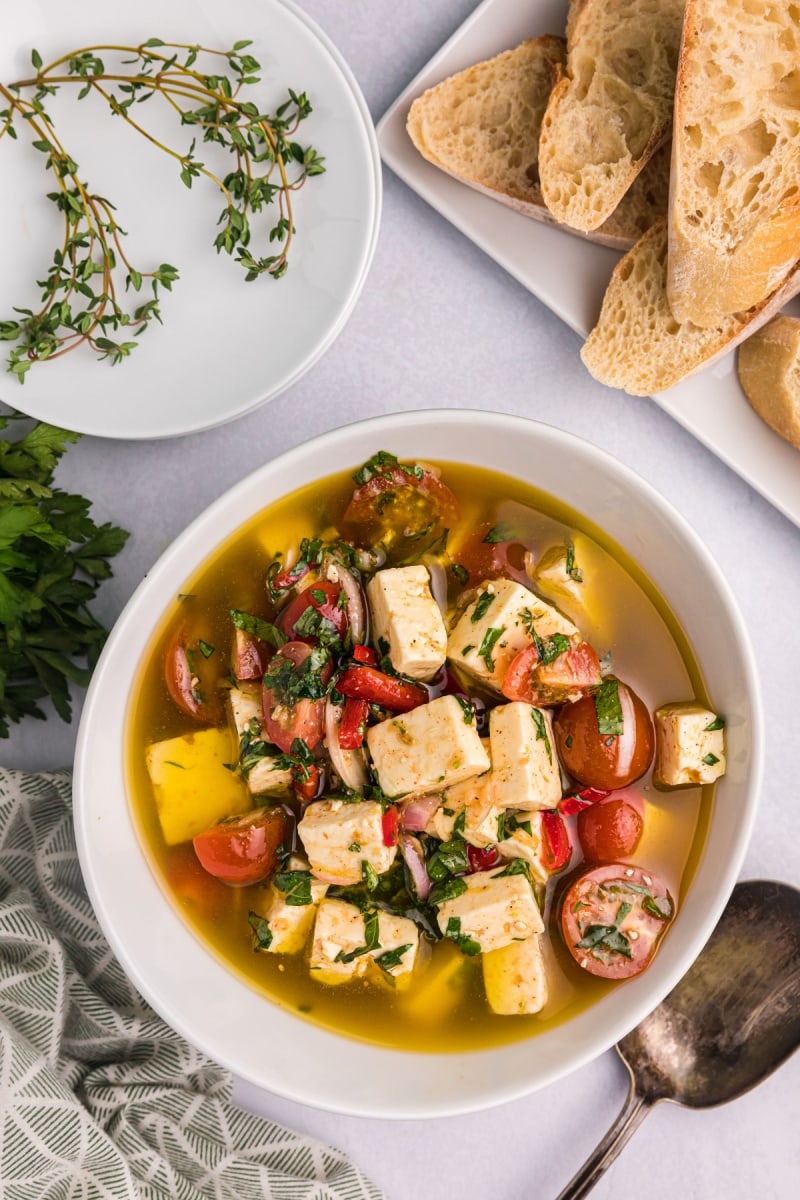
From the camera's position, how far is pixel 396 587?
209 centimetres

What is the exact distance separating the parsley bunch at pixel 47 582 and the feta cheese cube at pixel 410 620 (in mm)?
748

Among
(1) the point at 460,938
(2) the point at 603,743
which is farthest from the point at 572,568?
(1) the point at 460,938

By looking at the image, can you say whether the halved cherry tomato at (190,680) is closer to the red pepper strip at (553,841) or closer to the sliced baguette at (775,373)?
the red pepper strip at (553,841)

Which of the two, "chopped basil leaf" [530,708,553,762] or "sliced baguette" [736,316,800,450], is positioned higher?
"sliced baguette" [736,316,800,450]

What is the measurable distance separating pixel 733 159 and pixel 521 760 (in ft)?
5.17

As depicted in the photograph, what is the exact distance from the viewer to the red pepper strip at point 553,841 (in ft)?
7.14

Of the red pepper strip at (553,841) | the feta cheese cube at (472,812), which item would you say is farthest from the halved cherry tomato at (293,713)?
the red pepper strip at (553,841)

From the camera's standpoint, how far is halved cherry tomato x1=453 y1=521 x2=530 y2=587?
227cm

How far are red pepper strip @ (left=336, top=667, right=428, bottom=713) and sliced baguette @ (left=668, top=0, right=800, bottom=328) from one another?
1.17 metres

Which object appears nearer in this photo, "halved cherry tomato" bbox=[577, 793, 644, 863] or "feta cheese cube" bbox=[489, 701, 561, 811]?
"feta cheese cube" bbox=[489, 701, 561, 811]

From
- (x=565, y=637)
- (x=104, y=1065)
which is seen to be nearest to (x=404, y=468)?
(x=565, y=637)

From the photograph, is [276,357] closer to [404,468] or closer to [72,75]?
[404,468]

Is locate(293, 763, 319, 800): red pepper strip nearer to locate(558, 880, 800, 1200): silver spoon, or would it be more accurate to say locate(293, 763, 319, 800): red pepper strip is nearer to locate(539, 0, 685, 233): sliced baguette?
locate(558, 880, 800, 1200): silver spoon

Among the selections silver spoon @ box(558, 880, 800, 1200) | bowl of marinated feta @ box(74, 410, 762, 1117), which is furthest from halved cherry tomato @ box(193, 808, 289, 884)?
silver spoon @ box(558, 880, 800, 1200)
